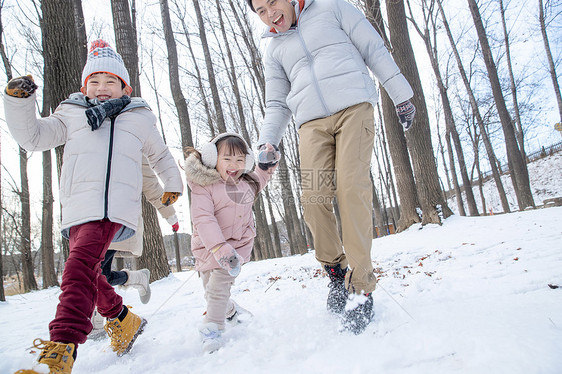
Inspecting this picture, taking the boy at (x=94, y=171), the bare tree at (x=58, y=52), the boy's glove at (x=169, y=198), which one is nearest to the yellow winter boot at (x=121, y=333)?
the boy at (x=94, y=171)

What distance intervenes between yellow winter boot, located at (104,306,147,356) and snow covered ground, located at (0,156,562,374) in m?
0.06

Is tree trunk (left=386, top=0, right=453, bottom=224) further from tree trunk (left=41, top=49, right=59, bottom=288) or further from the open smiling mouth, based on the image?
tree trunk (left=41, top=49, right=59, bottom=288)

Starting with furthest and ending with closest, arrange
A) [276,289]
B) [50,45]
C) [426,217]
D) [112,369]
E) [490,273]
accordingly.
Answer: [426,217], [50,45], [276,289], [490,273], [112,369]

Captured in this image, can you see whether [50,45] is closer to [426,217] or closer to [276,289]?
[276,289]

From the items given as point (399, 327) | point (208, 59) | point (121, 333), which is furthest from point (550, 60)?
point (121, 333)

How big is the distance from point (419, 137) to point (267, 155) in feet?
16.7

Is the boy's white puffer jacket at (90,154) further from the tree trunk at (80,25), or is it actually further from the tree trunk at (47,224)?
the tree trunk at (47,224)

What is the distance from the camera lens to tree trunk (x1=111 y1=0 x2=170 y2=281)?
4.88 meters

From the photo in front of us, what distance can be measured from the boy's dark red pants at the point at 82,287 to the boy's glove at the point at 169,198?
0.40 m

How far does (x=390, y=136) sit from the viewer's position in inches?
273

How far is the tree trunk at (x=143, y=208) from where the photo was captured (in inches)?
192

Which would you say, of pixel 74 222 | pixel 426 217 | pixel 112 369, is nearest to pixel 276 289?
pixel 112 369

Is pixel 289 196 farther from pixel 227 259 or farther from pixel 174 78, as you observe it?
pixel 227 259

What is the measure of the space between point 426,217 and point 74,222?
19.1 feet
